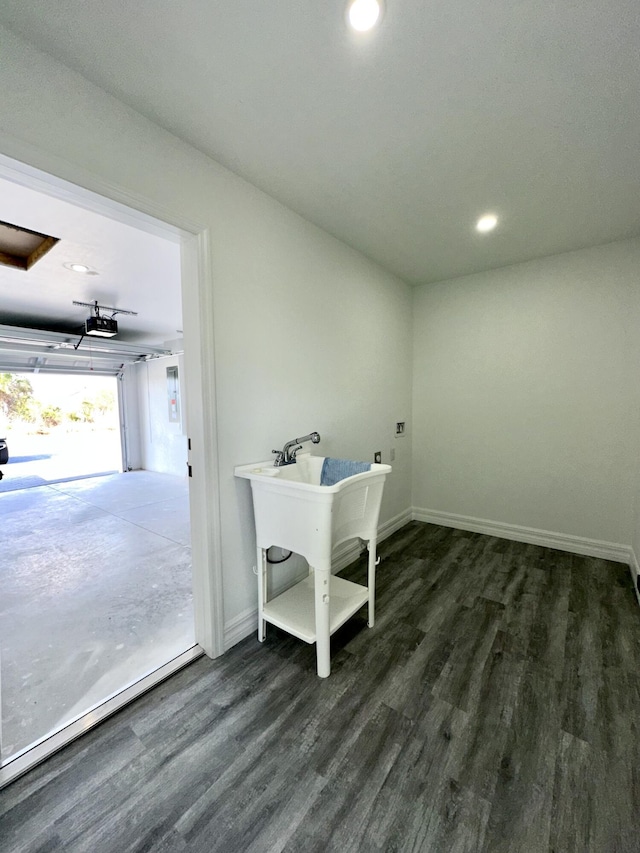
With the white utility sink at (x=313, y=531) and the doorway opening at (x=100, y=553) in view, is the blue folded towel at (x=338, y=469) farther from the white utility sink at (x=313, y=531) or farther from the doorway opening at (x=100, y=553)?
the doorway opening at (x=100, y=553)

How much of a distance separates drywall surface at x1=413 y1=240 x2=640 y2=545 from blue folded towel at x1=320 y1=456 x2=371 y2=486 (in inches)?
71.2

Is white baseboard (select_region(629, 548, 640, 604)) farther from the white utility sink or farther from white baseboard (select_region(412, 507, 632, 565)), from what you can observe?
the white utility sink

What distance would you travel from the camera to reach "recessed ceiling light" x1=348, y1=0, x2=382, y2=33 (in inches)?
37.8

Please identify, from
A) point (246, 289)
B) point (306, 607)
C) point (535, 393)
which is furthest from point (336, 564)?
point (535, 393)

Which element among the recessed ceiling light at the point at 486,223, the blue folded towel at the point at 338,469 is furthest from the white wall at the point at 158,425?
the recessed ceiling light at the point at 486,223

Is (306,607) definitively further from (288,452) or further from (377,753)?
(288,452)

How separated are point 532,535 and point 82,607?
3.61 meters

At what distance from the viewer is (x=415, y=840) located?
94 centimetres

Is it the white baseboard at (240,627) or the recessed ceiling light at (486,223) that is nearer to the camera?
the white baseboard at (240,627)

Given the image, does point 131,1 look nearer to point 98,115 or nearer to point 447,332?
point 98,115

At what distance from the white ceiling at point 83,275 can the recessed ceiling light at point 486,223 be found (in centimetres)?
198

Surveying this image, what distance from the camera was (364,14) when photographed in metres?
0.99

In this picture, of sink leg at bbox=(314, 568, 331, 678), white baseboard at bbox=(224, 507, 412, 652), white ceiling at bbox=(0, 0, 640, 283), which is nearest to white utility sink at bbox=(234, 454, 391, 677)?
Answer: sink leg at bbox=(314, 568, 331, 678)

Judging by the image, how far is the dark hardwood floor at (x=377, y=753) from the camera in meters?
0.96
